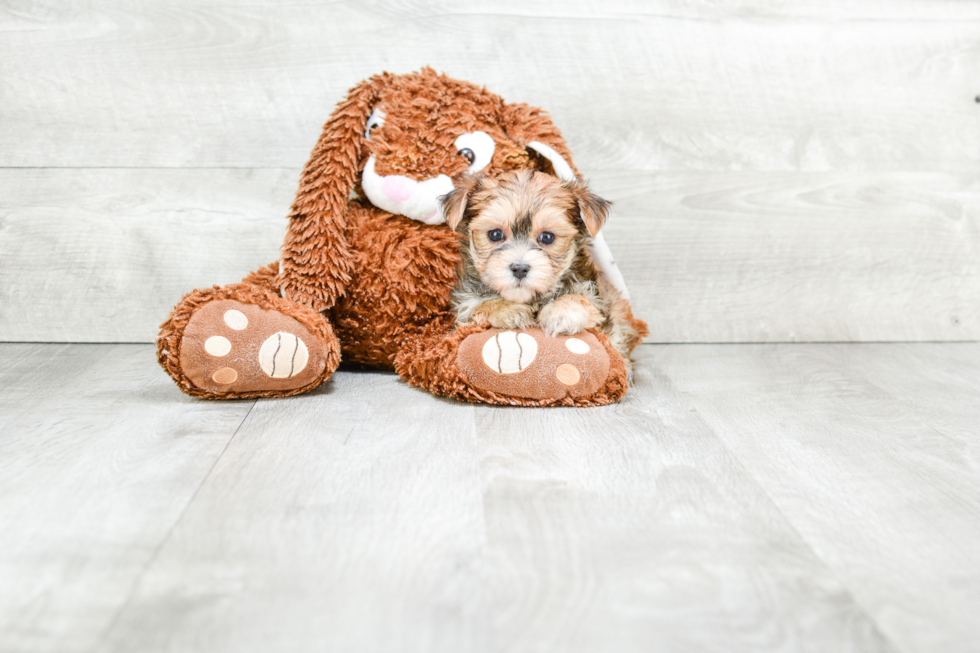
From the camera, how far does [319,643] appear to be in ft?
3.16

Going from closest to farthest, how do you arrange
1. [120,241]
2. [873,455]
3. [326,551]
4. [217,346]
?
[326,551] < [873,455] < [217,346] < [120,241]

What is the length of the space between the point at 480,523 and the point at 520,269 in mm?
747

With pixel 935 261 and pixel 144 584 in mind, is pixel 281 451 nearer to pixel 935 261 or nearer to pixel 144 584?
pixel 144 584

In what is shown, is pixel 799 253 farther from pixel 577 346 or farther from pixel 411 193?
pixel 411 193

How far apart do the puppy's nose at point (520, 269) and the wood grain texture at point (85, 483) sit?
75 cm

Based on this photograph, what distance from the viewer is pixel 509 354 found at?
6.05 feet

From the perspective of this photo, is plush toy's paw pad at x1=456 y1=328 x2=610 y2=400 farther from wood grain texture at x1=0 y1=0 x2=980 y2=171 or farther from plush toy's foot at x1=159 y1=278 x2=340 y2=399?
wood grain texture at x1=0 y1=0 x2=980 y2=171

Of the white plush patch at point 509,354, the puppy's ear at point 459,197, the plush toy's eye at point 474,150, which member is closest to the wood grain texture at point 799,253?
the plush toy's eye at point 474,150

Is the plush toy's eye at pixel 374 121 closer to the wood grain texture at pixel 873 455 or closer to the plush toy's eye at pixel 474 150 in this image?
the plush toy's eye at pixel 474 150

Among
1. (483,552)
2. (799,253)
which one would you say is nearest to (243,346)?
(483,552)

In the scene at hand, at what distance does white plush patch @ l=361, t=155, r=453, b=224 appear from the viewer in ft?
6.56

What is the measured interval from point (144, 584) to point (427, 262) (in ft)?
3.78

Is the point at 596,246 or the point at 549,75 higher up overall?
the point at 549,75

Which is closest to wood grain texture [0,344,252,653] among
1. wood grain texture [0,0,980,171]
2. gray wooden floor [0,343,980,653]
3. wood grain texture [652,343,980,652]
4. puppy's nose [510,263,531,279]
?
gray wooden floor [0,343,980,653]
